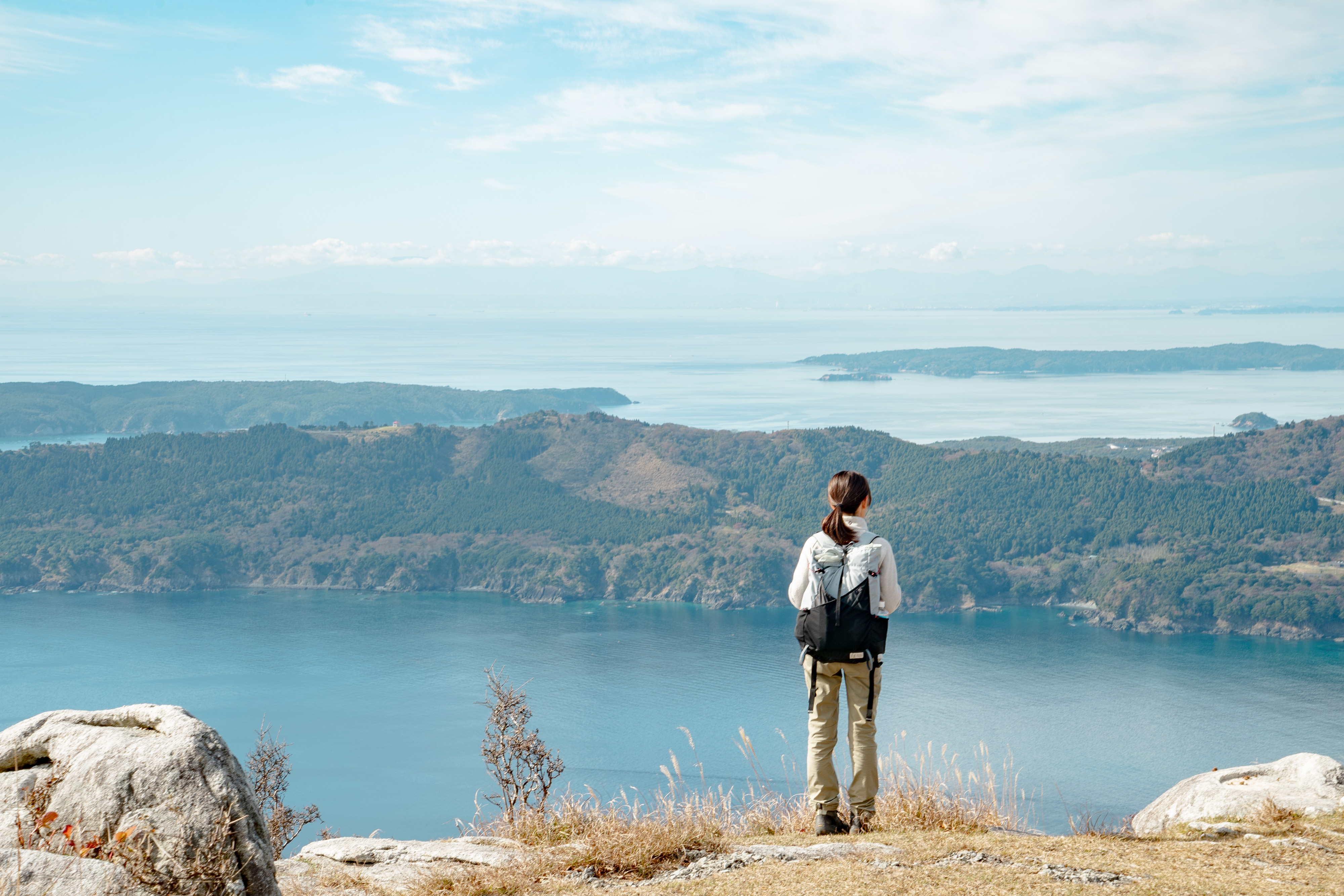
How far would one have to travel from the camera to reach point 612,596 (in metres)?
112

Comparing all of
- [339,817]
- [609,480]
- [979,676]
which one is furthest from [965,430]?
[339,817]

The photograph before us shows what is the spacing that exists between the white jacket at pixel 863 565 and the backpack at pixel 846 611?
0.02 metres

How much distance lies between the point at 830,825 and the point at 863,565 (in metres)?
1.38

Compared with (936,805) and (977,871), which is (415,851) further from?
(977,871)

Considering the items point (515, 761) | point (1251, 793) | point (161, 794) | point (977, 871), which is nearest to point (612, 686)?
point (515, 761)

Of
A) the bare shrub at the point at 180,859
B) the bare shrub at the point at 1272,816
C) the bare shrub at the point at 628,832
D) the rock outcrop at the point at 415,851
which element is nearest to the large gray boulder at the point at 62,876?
the bare shrub at the point at 180,859

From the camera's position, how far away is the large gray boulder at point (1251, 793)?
6105 millimetres

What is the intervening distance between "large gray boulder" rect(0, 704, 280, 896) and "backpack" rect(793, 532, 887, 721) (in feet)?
9.02

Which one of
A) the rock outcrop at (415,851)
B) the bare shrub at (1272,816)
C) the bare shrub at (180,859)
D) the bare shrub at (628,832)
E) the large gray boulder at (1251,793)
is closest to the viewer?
the bare shrub at (180,859)

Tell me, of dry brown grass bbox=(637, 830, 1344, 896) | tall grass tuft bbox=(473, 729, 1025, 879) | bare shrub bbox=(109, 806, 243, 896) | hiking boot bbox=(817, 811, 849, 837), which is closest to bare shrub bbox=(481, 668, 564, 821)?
tall grass tuft bbox=(473, 729, 1025, 879)

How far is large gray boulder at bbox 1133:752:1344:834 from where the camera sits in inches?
240

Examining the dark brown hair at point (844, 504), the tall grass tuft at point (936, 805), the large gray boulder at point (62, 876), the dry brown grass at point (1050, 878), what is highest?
the dark brown hair at point (844, 504)

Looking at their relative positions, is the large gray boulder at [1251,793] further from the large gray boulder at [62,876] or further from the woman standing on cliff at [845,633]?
the large gray boulder at [62,876]

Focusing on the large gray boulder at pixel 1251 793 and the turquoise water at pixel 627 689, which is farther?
the turquoise water at pixel 627 689
